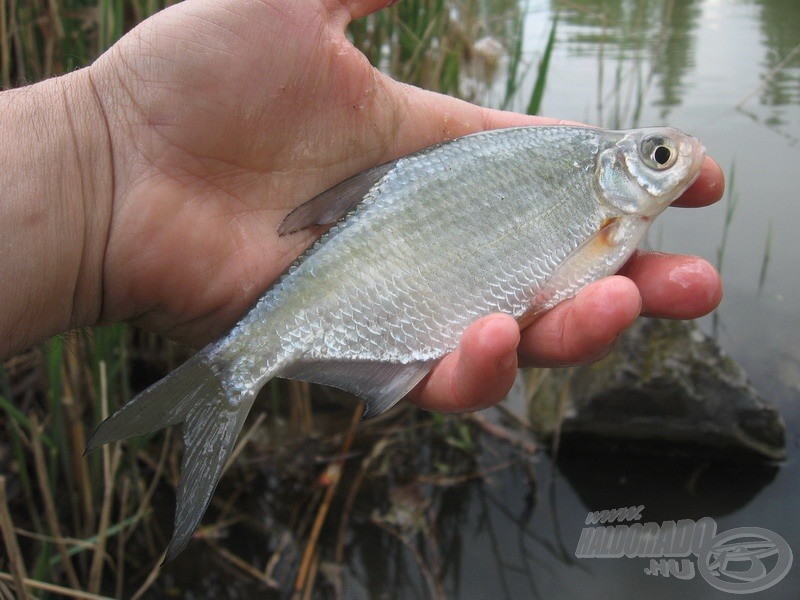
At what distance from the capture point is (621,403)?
3498 mm

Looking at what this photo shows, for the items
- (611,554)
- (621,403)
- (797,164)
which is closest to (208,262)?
(611,554)

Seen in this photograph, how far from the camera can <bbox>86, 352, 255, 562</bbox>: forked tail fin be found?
1.66 m

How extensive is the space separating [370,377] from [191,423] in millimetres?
511

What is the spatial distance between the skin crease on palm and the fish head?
4.6 inches

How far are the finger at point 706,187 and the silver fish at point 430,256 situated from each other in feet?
0.23

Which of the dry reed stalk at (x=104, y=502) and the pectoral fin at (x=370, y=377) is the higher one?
the pectoral fin at (x=370, y=377)

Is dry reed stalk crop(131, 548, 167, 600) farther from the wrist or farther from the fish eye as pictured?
the fish eye

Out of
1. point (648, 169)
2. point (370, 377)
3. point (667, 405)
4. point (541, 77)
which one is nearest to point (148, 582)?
point (370, 377)

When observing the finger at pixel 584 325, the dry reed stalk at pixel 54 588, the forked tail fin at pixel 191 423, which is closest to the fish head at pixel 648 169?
the finger at pixel 584 325

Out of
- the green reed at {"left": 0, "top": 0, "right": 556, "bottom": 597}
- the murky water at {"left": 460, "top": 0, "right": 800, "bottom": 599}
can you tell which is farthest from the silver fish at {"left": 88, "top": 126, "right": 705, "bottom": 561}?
the murky water at {"left": 460, "top": 0, "right": 800, "bottom": 599}

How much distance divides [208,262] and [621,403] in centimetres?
223

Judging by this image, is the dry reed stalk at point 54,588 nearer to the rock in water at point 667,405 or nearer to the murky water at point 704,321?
the murky water at point 704,321

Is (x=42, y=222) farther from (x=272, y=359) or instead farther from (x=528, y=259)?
(x=528, y=259)

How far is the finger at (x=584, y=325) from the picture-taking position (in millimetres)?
1835
